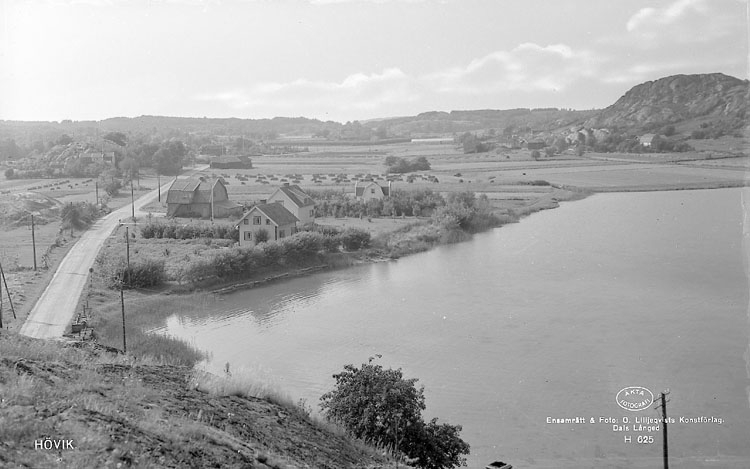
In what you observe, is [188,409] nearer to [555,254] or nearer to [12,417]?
[12,417]

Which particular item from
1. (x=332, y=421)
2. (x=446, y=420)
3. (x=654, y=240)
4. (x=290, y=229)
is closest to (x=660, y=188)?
(x=654, y=240)

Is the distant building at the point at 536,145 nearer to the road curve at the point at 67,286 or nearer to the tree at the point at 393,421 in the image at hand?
the road curve at the point at 67,286

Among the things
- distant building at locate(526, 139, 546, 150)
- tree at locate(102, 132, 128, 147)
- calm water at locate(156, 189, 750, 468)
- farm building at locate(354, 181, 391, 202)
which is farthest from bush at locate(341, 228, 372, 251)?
distant building at locate(526, 139, 546, 150)

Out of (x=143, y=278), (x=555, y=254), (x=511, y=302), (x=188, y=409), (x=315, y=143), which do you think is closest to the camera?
(x=188, y=409)

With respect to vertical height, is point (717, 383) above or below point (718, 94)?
below

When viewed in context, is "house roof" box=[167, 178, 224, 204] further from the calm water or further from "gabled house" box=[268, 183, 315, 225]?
the calm water
